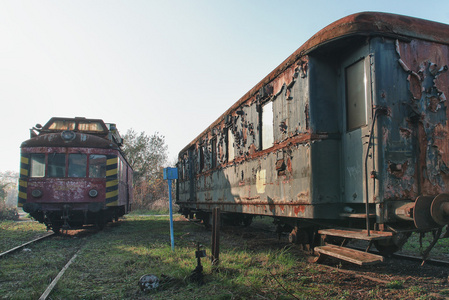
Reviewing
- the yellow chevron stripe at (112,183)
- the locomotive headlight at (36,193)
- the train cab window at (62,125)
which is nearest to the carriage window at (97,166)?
the yellow chevron stripe at (112,183)

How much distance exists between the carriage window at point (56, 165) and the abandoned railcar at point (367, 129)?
7.40 metres

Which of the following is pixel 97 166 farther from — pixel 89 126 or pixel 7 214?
pixel 7 214

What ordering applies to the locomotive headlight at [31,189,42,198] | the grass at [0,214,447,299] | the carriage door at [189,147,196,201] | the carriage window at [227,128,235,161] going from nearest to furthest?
the grass at [0,214,447,299]
the carriage window at [227,128,235,161]
the locomotive headlight at [31,189,42,198]
the carriage door at [189,147,196,201]

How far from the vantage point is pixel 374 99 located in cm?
449

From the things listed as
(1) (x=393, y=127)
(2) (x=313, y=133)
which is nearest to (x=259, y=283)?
(2) (x=313, y=133)

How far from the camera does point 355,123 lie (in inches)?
191

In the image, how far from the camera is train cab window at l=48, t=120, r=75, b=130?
1229 centimetres

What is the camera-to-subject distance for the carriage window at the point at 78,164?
1091 centimetres

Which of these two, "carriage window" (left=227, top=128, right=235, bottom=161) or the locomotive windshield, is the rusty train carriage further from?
"carriage window" (left=227, top=128, right=235, bottom=161)

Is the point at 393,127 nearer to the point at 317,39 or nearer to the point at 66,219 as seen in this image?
the point at 317,39

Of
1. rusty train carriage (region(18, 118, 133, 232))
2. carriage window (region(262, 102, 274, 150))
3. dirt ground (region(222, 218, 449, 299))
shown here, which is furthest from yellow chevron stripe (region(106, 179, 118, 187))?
dirt ground (region(222, 218, 449, 299))

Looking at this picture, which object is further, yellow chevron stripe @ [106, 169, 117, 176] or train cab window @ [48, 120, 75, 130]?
train cab window @ [48, 120, 75, 130]

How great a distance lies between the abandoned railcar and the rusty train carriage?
6.61 metres

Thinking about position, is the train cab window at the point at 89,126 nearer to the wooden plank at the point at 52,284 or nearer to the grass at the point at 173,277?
the grass at the point at 173,277
